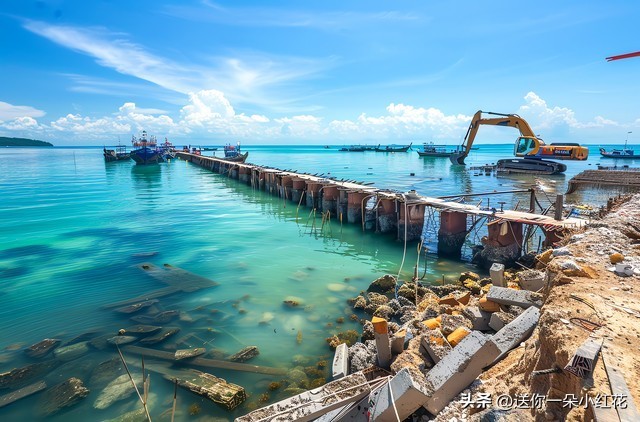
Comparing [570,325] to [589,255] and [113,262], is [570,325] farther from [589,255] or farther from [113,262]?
[113,262]

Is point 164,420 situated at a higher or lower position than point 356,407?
lower

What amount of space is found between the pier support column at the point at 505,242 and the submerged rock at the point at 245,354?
9.58 metres

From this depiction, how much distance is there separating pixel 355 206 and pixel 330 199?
2.69m

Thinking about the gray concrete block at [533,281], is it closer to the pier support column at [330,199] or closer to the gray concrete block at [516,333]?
the gray concrete block at [516,333]

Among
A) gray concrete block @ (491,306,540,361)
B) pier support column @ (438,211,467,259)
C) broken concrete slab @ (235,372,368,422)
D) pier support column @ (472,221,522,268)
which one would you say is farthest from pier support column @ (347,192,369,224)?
broken concrete slab @ (235,372,368,422)

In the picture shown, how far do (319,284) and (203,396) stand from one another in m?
6.04

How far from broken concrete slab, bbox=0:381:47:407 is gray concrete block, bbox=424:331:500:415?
775cm

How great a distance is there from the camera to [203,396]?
22.6ft

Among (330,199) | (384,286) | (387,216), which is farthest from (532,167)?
(384,286)

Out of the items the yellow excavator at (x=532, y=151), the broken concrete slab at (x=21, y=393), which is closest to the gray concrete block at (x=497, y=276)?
the broken concrete slab at (x=21, y=393)

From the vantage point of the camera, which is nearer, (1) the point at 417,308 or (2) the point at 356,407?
(2) the point at 356,407

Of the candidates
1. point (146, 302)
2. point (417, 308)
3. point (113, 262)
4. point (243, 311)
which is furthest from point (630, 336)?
point (113, 262)

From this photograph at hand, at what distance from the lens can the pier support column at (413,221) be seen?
662 inches

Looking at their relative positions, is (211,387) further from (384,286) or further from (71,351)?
(384,286)
